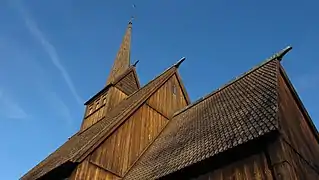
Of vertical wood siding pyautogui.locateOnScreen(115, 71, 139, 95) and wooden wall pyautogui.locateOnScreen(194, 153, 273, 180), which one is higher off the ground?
vertical wood siding pyautogui.locateOnScreen(115, 71, 139, 95)

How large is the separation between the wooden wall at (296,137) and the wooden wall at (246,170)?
52cm

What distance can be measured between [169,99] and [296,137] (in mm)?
8073

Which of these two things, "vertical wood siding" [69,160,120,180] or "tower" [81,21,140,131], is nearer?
"vertical wood siding" [69,160,120,180]

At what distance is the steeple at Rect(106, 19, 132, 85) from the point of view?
66.2ft

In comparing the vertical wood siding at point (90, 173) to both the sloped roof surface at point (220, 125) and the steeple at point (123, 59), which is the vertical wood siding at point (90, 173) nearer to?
the sloped roof surface at point (220, 125)

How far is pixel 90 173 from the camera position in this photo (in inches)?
358

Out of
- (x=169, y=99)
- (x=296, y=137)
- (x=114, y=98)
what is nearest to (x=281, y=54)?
(x=296, y=137)

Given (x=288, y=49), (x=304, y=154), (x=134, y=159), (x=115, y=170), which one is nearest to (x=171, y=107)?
(x=134, y=159)

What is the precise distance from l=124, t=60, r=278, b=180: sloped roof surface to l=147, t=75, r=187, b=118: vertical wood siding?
61.5 inches

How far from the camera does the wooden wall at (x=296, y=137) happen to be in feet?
20.0

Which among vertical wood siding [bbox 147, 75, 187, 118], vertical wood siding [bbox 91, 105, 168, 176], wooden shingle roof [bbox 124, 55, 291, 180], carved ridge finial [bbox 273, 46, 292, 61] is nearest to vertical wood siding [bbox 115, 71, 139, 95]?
vertical wood siding [bbox 147, 75, 187, 118]

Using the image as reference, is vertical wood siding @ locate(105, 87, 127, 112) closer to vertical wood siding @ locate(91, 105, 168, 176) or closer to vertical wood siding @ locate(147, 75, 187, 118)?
vertical wood siding @ locate(147, 75, 187, 118)

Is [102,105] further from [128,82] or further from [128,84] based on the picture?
[128,82]

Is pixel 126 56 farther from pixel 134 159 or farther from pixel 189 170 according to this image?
pixel 189 170
